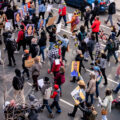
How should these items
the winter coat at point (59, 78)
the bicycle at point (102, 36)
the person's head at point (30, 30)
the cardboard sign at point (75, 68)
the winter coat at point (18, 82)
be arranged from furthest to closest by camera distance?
the bicycle at point (102, 36) → the person's head at point (30, 30) → the cardboard sign at point (75, 68) → the winter coat at point (59, 78) → the winter coat at point (18, 82)

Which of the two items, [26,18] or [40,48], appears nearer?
[40,48]

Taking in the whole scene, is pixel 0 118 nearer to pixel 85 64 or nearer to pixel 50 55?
pixel 50 55

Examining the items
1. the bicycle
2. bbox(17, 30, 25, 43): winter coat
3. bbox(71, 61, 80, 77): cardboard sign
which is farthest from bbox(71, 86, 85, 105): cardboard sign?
the bicycle

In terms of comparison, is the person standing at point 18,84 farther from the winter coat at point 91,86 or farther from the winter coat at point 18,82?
the winter coat at point 91,86

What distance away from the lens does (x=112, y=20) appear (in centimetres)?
1731

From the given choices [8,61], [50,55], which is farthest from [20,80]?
[8,61]

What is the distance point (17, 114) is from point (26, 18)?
6695 millimetres

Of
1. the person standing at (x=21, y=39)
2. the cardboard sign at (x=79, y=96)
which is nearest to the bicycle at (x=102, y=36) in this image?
the person standing at (x=21, y=39)

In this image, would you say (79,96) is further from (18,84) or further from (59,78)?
(18,84)

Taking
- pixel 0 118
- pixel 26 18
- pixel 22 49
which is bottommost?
pixel 0 118

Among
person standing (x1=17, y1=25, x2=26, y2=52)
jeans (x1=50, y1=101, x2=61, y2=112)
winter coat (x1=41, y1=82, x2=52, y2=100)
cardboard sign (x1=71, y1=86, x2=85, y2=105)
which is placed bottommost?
jeans (x1=50, y1=101, x2=61, y2=112)

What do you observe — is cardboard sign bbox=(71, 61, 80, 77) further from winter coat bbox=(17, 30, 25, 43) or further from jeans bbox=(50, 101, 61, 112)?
winter coat bbox=(17, 30, 25, 43)

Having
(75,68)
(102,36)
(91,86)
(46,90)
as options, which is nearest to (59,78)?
(75,68)

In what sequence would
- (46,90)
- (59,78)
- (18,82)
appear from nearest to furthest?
(46,90) → (18,82) → (59,78)
